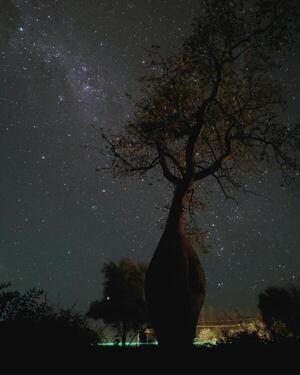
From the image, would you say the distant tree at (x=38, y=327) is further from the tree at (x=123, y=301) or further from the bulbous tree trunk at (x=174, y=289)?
the tree at (x=123, y=301)

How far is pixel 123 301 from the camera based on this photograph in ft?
127

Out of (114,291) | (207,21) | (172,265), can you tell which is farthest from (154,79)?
(114,291)

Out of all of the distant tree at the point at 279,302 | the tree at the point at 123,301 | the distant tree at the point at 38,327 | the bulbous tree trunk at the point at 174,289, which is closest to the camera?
the distant tree at the point at 38,327

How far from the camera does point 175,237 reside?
12.1 meters

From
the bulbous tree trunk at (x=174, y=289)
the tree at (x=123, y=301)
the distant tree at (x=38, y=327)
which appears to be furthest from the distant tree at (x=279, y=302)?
the distant tree at (x=38, y=327)

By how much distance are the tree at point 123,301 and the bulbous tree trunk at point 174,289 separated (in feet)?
92.7

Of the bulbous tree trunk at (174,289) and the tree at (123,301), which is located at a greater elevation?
the tree at (123,301)

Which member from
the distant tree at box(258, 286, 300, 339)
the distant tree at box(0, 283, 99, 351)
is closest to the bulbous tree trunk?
the distant tree at box(0, 283, 99, 351)

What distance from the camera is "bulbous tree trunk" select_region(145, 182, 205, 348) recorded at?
10.7 metres

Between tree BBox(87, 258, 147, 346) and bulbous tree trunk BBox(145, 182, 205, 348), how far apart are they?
92.7 ft

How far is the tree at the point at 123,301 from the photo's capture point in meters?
38.4

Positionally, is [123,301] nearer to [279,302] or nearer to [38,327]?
[279,302]

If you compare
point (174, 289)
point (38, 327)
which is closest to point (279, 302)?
point (174, 289)

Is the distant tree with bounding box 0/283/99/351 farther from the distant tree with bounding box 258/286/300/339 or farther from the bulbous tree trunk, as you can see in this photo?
the distant tree with bounding box 258/286/300/339
